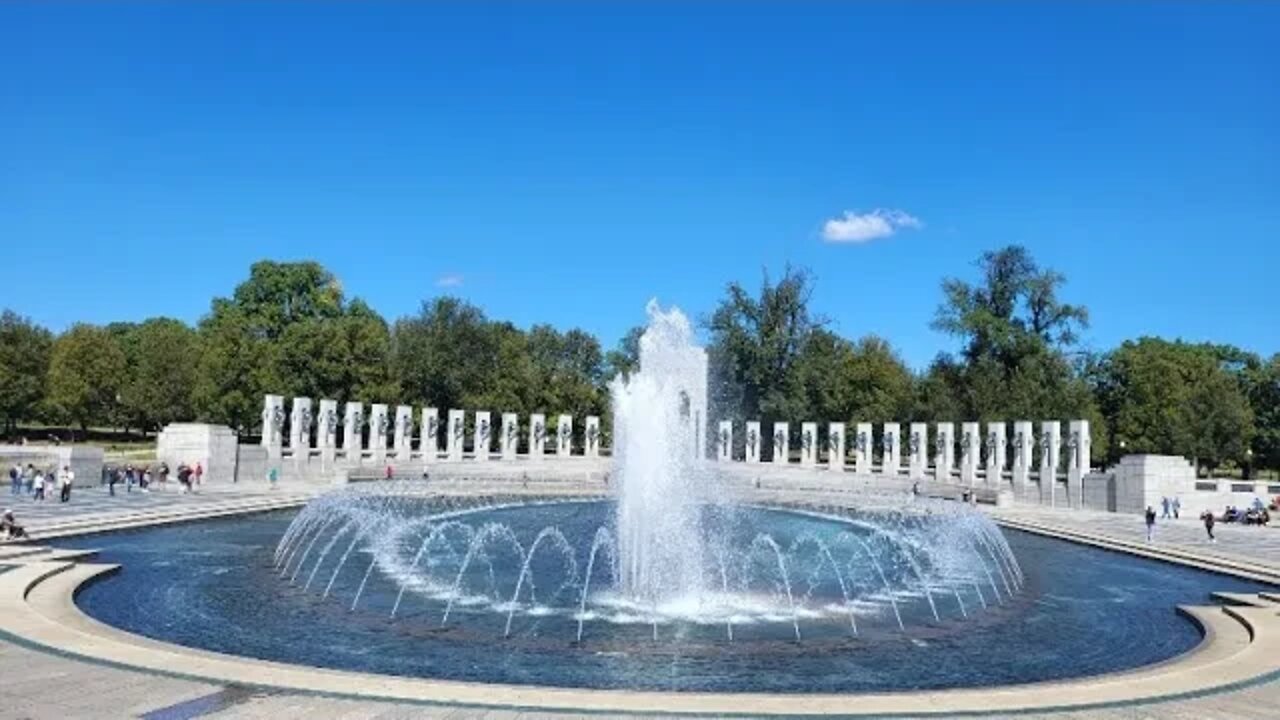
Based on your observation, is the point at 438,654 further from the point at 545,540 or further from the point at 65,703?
the point at 545,540

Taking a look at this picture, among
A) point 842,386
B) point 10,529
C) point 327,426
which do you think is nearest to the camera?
point 10,529

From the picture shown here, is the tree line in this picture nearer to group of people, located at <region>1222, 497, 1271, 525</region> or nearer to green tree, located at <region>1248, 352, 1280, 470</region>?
green tree, located at <region>1248, 352, 1280, 470</region>

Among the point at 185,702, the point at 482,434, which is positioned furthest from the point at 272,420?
the point at 185,702

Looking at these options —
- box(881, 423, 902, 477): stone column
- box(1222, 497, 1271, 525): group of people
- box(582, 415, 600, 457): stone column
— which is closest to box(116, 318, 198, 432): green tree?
box(582, 415, 600, 457): stone column

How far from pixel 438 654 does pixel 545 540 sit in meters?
14.6

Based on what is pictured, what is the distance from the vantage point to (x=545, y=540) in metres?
27.7

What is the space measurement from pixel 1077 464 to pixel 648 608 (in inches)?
1375

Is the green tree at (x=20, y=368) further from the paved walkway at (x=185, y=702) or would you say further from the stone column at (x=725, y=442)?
the paved walkway at (x=185, y=702)

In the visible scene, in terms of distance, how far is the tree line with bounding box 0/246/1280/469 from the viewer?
66.9 m

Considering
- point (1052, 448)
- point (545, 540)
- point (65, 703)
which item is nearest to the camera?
point (65, 703)

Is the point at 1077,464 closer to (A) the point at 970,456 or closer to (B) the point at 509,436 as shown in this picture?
(A) the point at 970,456

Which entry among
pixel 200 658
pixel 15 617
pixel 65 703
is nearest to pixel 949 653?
pixel 200 658

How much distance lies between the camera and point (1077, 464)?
151 ft

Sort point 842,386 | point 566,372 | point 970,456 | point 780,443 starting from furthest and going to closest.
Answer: point 566,372 → point 842,386 → point 780,443 → point 970,456
